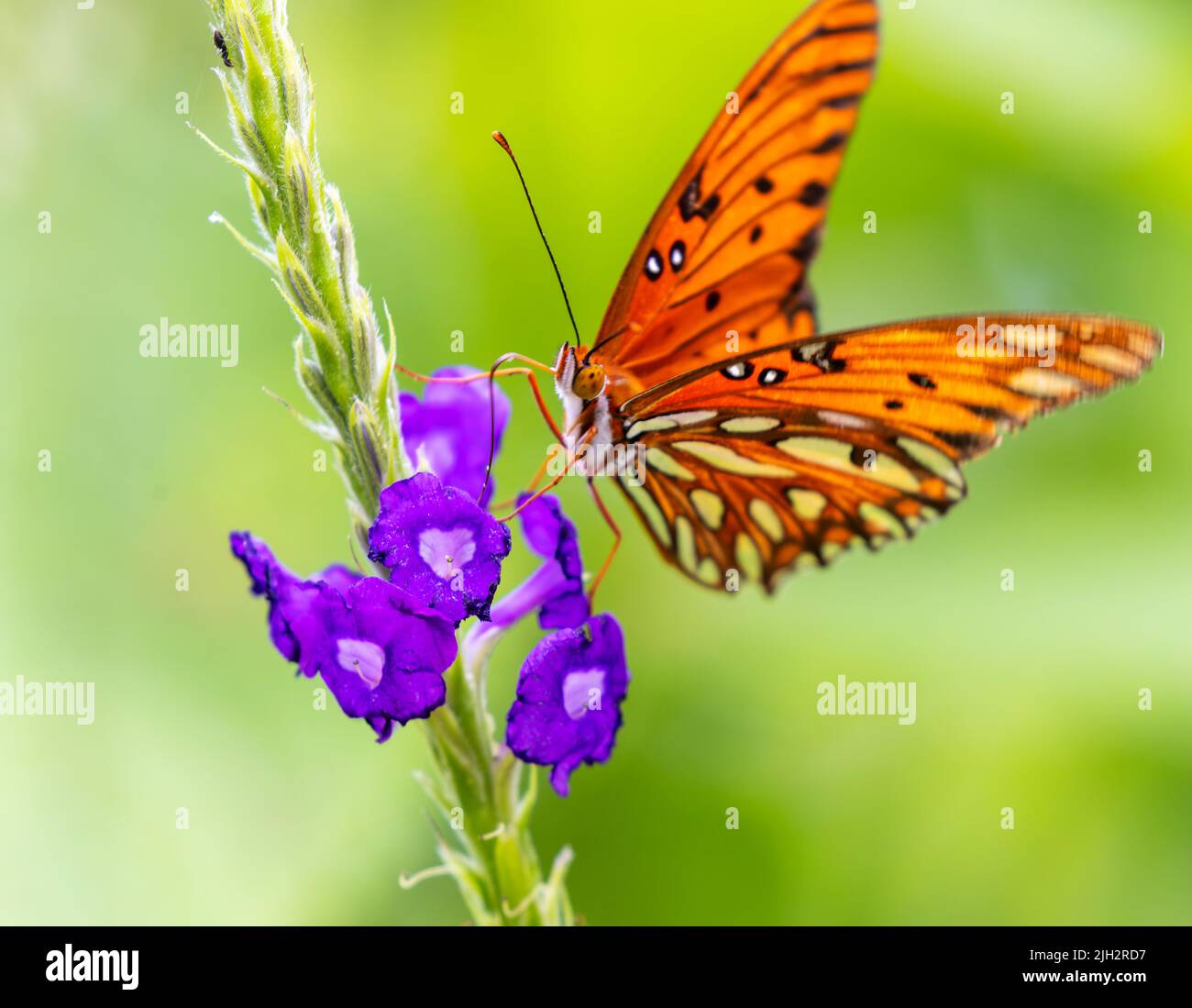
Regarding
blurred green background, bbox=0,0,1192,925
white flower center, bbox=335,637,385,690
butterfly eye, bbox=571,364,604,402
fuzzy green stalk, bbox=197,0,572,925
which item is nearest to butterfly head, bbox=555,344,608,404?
butterfly eye, bbox=571,364,604,402

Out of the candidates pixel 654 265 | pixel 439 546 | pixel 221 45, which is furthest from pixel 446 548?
pixel 654 265

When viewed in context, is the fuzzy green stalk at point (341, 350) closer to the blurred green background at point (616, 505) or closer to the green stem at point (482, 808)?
the green stem at point (482, 808)

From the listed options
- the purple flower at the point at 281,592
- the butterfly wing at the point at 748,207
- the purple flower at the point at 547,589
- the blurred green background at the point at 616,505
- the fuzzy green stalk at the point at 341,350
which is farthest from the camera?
the blurred green background at the point at 616,505

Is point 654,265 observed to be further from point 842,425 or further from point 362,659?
point 362,659

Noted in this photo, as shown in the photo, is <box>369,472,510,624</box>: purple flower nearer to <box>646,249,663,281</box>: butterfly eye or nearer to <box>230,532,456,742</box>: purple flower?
<box>230,532,456,742</box>: purple flower

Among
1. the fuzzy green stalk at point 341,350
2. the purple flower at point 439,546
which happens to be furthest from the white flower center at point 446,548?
the fuzzy green stalk at point 341,350
